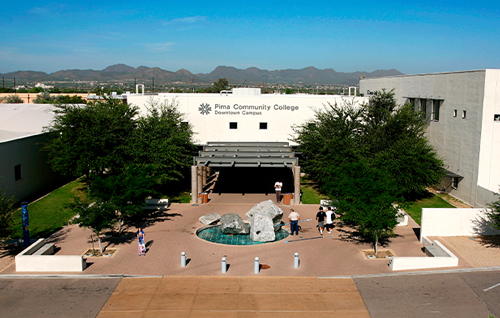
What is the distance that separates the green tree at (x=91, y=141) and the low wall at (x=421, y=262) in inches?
653

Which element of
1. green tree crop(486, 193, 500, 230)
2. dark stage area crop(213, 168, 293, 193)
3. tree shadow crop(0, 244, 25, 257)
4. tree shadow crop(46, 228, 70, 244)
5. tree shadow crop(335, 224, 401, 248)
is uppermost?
green tree crop(486, 193, 500, 230)

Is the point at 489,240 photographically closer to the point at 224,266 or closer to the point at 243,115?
the point at 224,266

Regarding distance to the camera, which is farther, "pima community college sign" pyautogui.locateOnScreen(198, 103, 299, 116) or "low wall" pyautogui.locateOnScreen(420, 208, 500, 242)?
"pima community college sign" pyautogui.locateOnScreen(198, 103, 299, 116)

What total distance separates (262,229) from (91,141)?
41.1 feet

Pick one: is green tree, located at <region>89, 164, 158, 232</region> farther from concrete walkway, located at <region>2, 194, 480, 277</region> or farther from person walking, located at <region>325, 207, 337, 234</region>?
person walking, located at <region>325, 207, 337, 234</region>

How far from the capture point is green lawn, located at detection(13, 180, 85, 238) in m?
20.4

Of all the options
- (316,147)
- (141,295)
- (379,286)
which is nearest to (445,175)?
(316,147)

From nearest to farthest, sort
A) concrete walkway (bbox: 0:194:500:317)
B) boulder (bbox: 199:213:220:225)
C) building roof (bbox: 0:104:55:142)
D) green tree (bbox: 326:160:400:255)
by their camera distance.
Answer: concrete walkway (bbox: 0:194:500:317), green tree (bbox: 326:160:400:255), boulder (bbox: 199:213:220:225), building roof (bbox: 0:104:55:142)

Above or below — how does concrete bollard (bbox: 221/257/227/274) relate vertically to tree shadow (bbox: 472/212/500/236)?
below

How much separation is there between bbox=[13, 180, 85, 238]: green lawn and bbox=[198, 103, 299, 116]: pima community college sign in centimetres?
1095

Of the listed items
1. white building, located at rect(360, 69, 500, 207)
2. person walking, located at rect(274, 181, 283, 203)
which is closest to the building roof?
person walking, located at rect(274, 181, 283, 203)

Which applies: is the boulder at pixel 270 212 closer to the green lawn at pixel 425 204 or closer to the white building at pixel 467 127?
the green lawn at pixel 425 204

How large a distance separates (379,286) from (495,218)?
22.2ft

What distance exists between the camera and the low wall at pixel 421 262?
1582 centimetres
